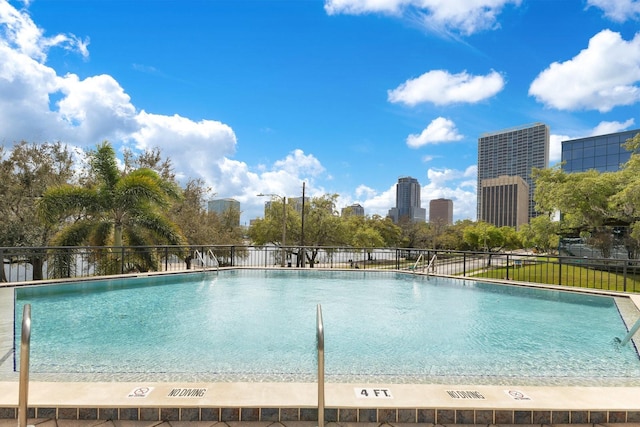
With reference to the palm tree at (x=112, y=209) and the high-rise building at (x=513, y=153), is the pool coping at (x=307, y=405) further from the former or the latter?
the high-rise building at (x=513, y=153)

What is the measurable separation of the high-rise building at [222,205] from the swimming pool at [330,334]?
1751 cm

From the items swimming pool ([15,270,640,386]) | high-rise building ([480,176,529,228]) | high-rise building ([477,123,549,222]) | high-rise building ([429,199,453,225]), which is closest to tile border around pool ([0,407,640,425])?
swimming pool ([15,270,640,386])

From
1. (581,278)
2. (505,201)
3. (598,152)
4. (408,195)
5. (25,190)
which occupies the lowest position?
(581,278)

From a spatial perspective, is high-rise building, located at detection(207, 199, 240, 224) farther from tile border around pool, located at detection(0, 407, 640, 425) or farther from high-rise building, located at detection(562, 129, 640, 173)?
high-rise building, located at detection(562, 129, 640, 173)

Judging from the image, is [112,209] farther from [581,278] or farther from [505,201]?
[505,201]

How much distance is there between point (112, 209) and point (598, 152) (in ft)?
181

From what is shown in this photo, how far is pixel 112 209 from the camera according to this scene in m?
12.8

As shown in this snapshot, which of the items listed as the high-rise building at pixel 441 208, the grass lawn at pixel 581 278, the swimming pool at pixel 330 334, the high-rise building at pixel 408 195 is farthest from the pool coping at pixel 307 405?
the high-rise building at pixel 441 208

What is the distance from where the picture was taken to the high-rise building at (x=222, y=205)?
91.4 feet

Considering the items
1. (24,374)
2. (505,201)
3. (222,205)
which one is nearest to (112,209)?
(24,374)

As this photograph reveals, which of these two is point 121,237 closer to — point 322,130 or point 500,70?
point 322,130

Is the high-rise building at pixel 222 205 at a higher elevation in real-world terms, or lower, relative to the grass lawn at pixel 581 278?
higher

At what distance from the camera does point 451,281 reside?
12211 mm

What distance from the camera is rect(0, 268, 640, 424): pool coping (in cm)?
274
